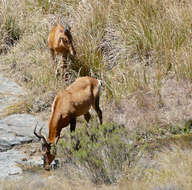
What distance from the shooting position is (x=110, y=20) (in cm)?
1304

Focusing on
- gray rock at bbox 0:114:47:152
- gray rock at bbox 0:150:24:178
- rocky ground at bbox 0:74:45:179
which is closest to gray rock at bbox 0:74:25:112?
rocky ground at bbox 0:74:45:179

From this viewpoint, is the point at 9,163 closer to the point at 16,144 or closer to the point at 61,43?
the point at 16,144

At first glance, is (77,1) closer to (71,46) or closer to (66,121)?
(71,46)

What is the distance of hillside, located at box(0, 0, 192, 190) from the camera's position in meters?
7.41

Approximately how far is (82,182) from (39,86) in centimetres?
519

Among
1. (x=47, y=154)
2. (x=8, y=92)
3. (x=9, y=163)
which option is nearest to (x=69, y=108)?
(x=47, y=154)

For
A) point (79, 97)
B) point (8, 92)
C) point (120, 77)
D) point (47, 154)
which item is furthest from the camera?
point (8, 92)

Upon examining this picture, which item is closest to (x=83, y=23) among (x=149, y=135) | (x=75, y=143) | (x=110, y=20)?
(x=110, y=20)

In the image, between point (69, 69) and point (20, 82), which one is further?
point (20, 82)

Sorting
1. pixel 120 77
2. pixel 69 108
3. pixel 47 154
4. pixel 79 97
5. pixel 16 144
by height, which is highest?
pixel 79 97

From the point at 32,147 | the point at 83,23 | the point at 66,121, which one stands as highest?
the point at 83,23

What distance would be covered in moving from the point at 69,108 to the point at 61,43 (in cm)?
336

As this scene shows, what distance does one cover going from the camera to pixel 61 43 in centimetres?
1226

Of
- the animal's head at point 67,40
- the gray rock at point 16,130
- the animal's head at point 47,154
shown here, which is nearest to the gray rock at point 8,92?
the gray rock at point 16,130
